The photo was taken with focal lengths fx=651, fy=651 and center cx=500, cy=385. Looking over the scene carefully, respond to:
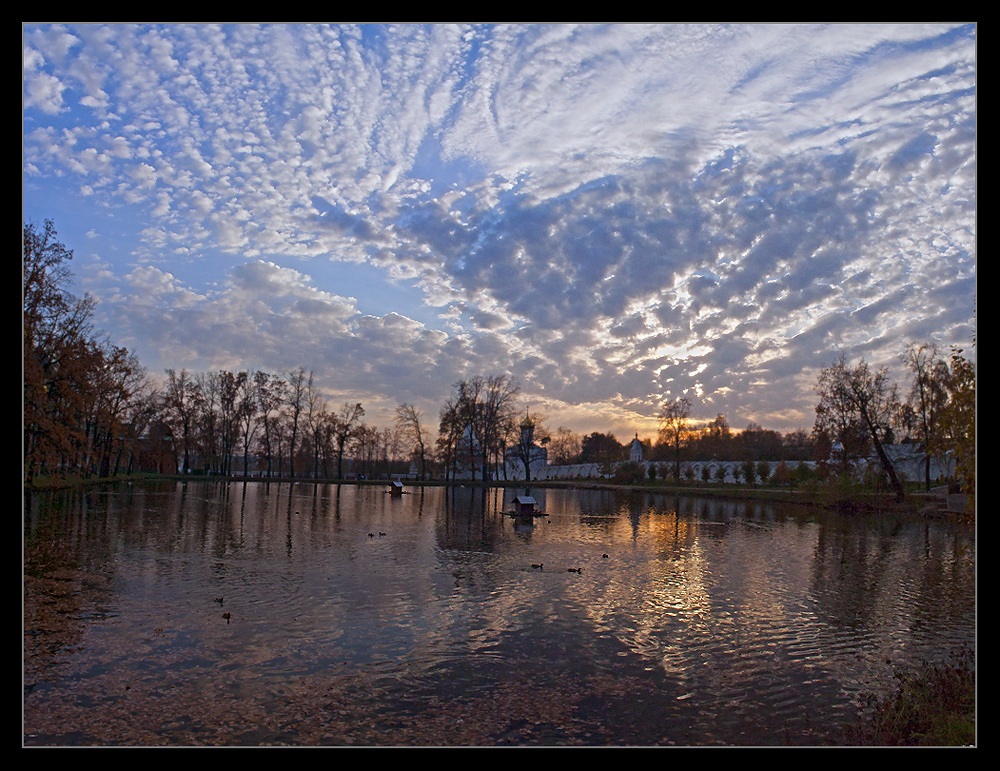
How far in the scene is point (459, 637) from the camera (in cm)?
1201

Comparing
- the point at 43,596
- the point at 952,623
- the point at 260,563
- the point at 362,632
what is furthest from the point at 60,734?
the point at 952,623

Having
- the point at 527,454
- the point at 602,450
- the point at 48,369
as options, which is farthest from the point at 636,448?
the point at 48,369

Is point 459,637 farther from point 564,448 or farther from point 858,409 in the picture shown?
point 564,448

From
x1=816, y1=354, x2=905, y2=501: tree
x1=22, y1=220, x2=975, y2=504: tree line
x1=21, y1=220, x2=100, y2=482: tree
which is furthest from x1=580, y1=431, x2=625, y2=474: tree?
x1=21, y1=220, x2=100, y2=482: tree

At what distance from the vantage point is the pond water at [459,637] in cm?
827

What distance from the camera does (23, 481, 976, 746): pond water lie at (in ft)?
27.1

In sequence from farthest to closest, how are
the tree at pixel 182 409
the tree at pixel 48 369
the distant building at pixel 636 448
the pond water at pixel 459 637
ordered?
1. the distant building at pixel 636 448
2. the tree at pixel 182 409
3. the tree at pixel 48 369
4. the pond water at pixel 459 637

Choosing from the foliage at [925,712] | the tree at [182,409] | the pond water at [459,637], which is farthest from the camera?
the tree at [182,409]

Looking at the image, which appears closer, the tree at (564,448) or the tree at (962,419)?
the tree at (962,419)

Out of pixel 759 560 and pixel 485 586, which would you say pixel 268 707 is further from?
pixel 759 560

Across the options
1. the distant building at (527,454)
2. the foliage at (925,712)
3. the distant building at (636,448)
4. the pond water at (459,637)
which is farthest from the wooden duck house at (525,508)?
the distant building at (636,448)

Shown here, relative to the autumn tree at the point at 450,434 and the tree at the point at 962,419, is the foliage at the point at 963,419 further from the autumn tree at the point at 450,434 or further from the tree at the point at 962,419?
the autumn tree at the point at 450,434

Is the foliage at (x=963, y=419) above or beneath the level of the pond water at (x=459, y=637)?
above

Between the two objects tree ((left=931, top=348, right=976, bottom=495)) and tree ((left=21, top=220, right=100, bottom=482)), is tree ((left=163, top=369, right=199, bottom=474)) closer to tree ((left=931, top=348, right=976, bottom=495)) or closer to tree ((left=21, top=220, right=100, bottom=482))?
tree ((left=21, top=220, right=100, bottom=482))
